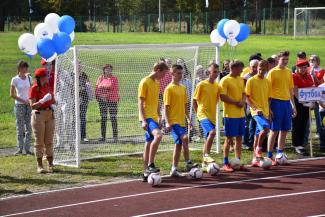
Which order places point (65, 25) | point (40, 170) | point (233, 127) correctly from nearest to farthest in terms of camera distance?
point (233, 127) < point (40, 170) < point (65, 25)

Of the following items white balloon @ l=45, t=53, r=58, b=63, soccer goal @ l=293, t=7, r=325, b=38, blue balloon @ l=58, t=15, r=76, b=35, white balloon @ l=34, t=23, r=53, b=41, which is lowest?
white balloon @ l=45, t=53, r=58, b=63

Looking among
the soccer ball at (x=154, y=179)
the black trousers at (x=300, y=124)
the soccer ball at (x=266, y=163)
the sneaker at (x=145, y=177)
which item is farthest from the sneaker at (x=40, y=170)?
the black trousers at (x=300, y=124)

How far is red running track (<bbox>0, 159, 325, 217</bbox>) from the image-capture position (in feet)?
28.4

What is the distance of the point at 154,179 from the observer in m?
10.2

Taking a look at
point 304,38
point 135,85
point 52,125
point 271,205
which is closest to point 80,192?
point 52,125

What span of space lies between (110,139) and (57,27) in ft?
8.91

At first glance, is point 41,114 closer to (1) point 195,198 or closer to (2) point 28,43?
(2) point 28,43

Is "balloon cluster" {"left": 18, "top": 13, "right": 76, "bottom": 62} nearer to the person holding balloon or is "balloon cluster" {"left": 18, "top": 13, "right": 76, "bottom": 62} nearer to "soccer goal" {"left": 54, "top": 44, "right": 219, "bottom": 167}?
"soccer goal" {"left": 54, "top": 44, "right": 219, "bottom": 167}

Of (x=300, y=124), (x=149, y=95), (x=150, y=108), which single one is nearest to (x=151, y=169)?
(x=150, y=108)

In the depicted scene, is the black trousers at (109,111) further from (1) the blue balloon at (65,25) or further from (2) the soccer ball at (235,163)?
(2) the soccer ball at (235,163)

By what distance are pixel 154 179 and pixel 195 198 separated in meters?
1.05

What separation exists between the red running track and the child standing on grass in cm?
348

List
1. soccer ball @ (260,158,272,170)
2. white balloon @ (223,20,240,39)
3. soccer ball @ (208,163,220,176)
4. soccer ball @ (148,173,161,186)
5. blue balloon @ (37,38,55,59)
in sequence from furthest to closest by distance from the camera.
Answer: white balloon @ (223,20,240,39) < blue balloon @ (37,38,55,59) < soccer ball @ (260,158,272,170) < soccer ball @ (208,163,220,176) < soccer ball @ (148,173,161,186)

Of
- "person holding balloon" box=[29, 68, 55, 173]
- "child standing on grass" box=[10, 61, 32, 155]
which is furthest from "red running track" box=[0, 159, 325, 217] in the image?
"child standing on grass" box=[10, 61, 32, 155]
